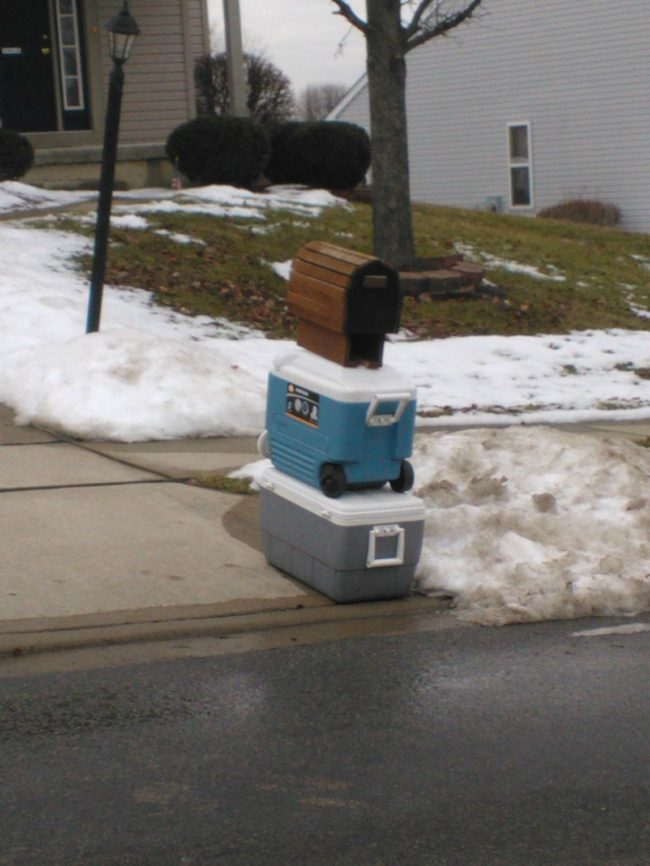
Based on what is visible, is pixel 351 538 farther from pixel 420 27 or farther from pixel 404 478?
pixel 420 27

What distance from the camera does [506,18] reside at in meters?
32.3

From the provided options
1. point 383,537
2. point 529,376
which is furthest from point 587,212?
point 383,537

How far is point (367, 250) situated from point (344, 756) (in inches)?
A: 505

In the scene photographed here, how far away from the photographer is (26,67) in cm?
2241

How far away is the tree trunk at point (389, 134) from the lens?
619 inches

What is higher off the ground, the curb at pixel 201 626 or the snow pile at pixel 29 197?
the snow pile at pixel 29 197

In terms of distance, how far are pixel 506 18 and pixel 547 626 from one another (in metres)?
28.5

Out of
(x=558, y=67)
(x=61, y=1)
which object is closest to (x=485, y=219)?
(x=61, y=1)

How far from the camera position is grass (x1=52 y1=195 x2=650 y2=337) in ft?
47.1

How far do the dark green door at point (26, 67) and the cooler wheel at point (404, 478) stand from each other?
17.8 meters

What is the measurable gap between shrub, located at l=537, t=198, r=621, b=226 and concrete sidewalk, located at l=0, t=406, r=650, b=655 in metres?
23.2

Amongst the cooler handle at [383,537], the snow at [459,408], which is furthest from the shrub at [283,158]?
the cooler handle at [383,537]

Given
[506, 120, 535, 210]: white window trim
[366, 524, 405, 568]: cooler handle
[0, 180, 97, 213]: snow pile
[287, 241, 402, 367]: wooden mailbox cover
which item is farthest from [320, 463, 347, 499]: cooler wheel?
[506, 120, 535, 210]: white window trim

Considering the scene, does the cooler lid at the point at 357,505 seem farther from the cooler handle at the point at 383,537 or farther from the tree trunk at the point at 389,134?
the tree trunk at the point at 389,134
